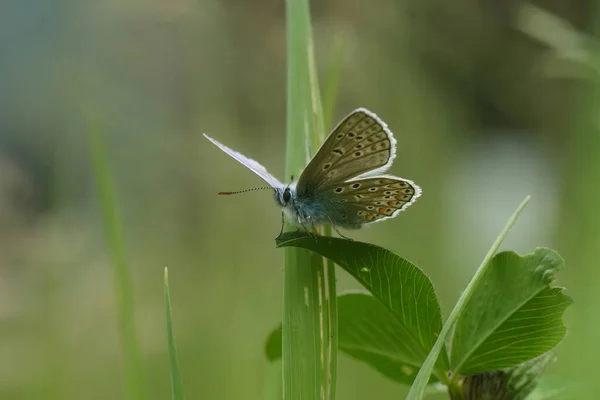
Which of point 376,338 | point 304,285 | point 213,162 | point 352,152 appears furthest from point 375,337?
point 213,162

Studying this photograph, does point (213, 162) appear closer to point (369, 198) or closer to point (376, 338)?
point (369, 198)

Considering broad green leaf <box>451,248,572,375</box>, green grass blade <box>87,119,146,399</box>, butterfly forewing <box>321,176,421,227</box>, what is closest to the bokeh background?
butterfly forewing <box>321,176,421,227</box>

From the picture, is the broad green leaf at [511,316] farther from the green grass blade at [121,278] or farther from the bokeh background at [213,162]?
the bokeh background at [213,162]

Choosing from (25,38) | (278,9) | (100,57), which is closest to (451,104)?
(278,9)

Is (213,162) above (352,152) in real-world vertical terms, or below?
above

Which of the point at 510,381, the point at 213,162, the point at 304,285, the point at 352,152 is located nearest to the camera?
the point at 510,381

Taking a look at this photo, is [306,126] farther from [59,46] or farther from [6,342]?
[59,46]

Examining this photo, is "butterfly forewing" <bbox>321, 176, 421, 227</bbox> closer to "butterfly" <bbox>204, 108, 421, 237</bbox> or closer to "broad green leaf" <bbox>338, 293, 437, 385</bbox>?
"butterfly" <bbox>204, 108, 421, 237</bbox>

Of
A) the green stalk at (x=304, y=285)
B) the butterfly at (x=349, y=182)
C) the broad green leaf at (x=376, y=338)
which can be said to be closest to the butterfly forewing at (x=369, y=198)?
the butterfly at (x=349, y=182)
